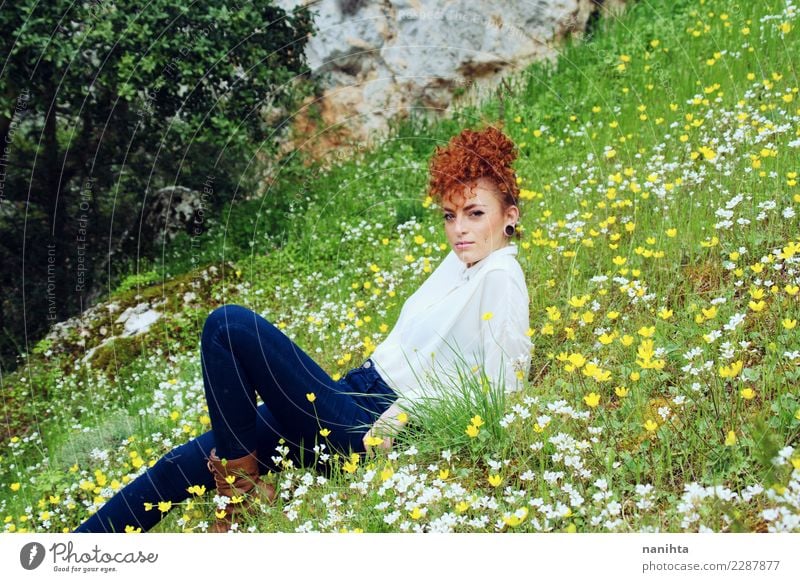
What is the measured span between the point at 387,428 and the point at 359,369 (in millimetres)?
357

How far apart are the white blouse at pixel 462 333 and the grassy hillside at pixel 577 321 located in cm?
17

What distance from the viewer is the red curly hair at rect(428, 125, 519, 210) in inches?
132

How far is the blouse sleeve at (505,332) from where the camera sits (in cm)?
309

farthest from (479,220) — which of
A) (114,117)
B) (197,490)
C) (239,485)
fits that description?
(114,117)

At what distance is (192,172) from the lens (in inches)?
253

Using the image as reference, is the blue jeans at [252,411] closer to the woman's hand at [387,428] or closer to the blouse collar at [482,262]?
the woman's hand at [387,428]

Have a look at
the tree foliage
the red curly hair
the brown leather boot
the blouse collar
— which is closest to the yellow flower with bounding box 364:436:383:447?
the brown leather boot

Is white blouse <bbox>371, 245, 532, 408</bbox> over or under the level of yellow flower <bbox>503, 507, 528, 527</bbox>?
over

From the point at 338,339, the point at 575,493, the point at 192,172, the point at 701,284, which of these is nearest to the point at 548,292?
the point at 701,284

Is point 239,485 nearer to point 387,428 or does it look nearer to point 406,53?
point 387,428

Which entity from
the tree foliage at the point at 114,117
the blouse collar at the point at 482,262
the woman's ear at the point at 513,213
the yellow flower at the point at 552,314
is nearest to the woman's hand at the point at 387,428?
the blouse collar at the point at 482,262

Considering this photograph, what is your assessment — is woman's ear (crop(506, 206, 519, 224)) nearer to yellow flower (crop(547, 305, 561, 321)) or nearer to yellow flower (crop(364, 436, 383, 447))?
yellow flower (crop(547, 305, 561, 321))

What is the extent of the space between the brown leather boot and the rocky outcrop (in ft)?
11.1
